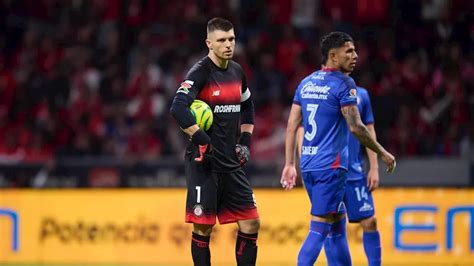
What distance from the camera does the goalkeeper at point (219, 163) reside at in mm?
7691

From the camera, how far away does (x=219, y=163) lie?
777 cm

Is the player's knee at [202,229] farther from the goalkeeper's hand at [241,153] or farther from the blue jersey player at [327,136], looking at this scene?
the blue jersey player at [327,136]

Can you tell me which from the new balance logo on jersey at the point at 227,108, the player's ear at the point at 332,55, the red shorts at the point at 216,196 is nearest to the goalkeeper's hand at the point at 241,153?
the red shorts at the point at 216,196

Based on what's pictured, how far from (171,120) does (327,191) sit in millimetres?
6612

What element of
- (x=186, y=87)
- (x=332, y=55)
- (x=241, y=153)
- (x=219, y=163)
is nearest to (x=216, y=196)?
(x=219, y=163)

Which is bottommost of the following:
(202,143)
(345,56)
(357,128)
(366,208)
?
(366,208)

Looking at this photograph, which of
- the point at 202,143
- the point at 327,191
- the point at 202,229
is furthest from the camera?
the point at 327,191

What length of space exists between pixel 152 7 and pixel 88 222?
5.81m

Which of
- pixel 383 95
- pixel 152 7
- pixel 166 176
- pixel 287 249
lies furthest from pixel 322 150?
pixel 152 7

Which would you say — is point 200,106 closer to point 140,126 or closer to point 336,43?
point 336,43

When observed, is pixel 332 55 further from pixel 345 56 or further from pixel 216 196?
pixel 216 196

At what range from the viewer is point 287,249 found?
36.8 feet

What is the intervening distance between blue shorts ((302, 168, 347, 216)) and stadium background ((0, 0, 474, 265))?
324 cm

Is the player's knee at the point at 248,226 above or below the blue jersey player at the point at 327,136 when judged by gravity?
below
